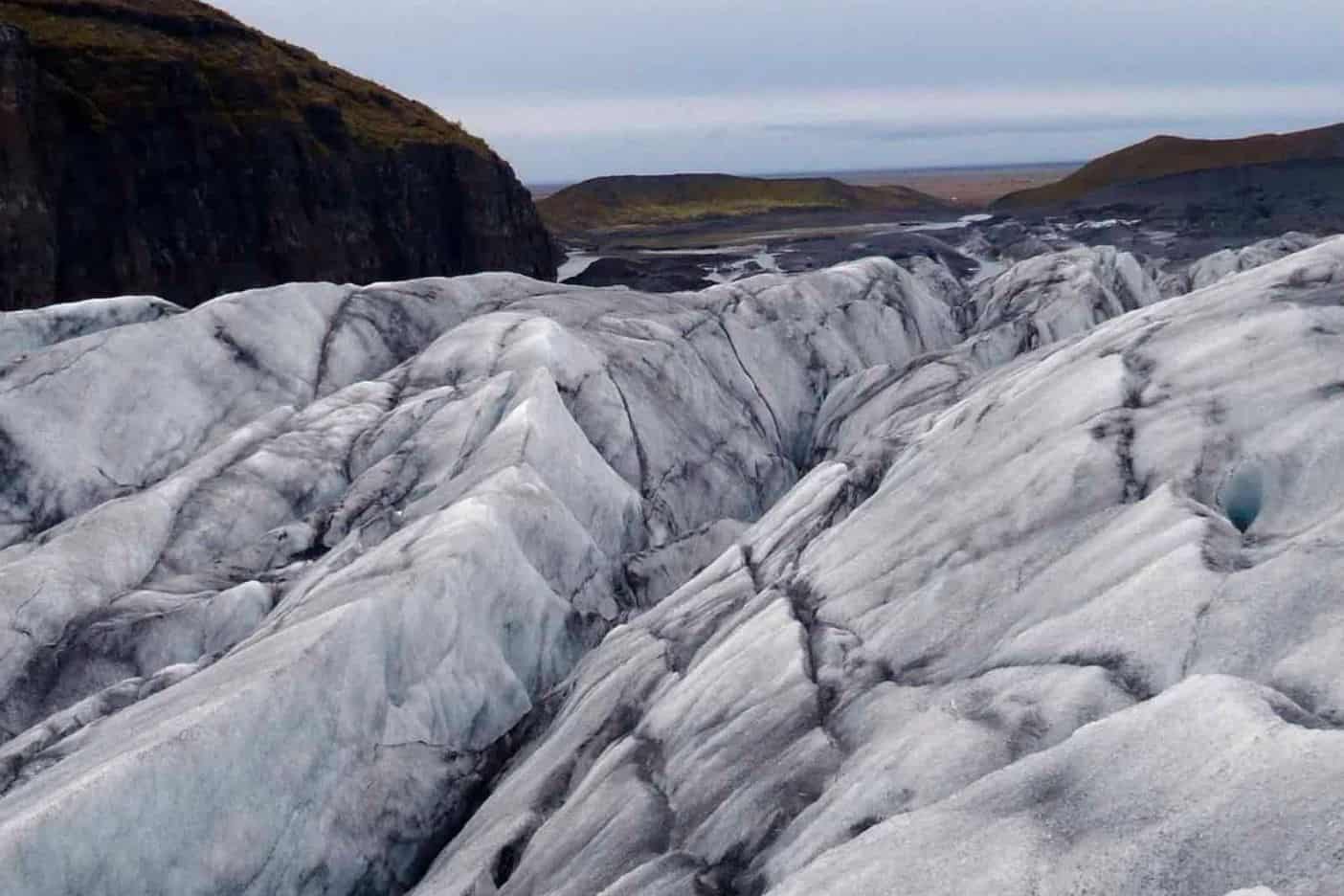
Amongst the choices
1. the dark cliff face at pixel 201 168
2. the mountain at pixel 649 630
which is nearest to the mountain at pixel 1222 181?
the dark cliff face at pixel 201 168

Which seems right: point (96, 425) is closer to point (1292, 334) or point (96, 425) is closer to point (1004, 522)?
point (1004, 522)

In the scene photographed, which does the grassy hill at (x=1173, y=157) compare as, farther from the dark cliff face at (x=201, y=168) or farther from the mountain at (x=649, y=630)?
the mountain at (x=649, y=630)

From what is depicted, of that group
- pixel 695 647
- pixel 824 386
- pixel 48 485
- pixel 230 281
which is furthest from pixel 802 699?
pixel 230 281

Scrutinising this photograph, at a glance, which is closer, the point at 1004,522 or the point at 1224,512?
the point at 1224,512

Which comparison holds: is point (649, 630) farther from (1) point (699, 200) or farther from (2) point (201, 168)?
(1) point (699, 200)

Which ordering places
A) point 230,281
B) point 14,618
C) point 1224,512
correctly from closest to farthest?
1. point 1224,512
2. point 14,618
3. point 230,281

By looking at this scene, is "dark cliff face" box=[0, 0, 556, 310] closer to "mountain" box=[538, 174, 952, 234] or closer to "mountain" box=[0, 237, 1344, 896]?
"mountain" box=[0, 237, 1344, 896]

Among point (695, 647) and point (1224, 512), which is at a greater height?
point (1224, 512)
